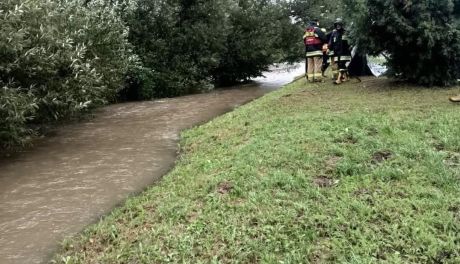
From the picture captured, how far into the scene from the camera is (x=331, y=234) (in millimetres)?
4215

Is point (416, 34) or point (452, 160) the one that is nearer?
point (452, 160)

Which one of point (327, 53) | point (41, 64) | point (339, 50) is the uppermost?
point (41, 64)

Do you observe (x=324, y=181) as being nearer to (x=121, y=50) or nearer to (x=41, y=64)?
(x=41, y=64)

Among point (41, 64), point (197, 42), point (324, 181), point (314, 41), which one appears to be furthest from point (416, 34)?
point (197, 42)

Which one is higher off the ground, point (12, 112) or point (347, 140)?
point (12, 112)

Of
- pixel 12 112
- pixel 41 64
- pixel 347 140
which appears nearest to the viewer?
pixel 347 140

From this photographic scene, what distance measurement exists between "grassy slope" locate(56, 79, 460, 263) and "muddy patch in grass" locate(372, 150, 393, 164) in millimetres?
12

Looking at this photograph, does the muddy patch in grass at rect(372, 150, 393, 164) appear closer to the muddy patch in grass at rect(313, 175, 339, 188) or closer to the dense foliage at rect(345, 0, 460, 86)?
the muddy patch in grass at rect(313, 175, 339, 188)

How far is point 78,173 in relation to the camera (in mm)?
7336

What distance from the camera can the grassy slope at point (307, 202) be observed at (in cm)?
408

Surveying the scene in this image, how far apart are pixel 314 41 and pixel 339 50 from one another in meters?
1.22

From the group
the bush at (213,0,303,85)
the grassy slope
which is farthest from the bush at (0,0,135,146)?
the bush at (213,0,303,85)

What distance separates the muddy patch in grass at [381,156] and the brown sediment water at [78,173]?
3.00 metres

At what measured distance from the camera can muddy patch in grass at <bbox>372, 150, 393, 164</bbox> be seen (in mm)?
5801
